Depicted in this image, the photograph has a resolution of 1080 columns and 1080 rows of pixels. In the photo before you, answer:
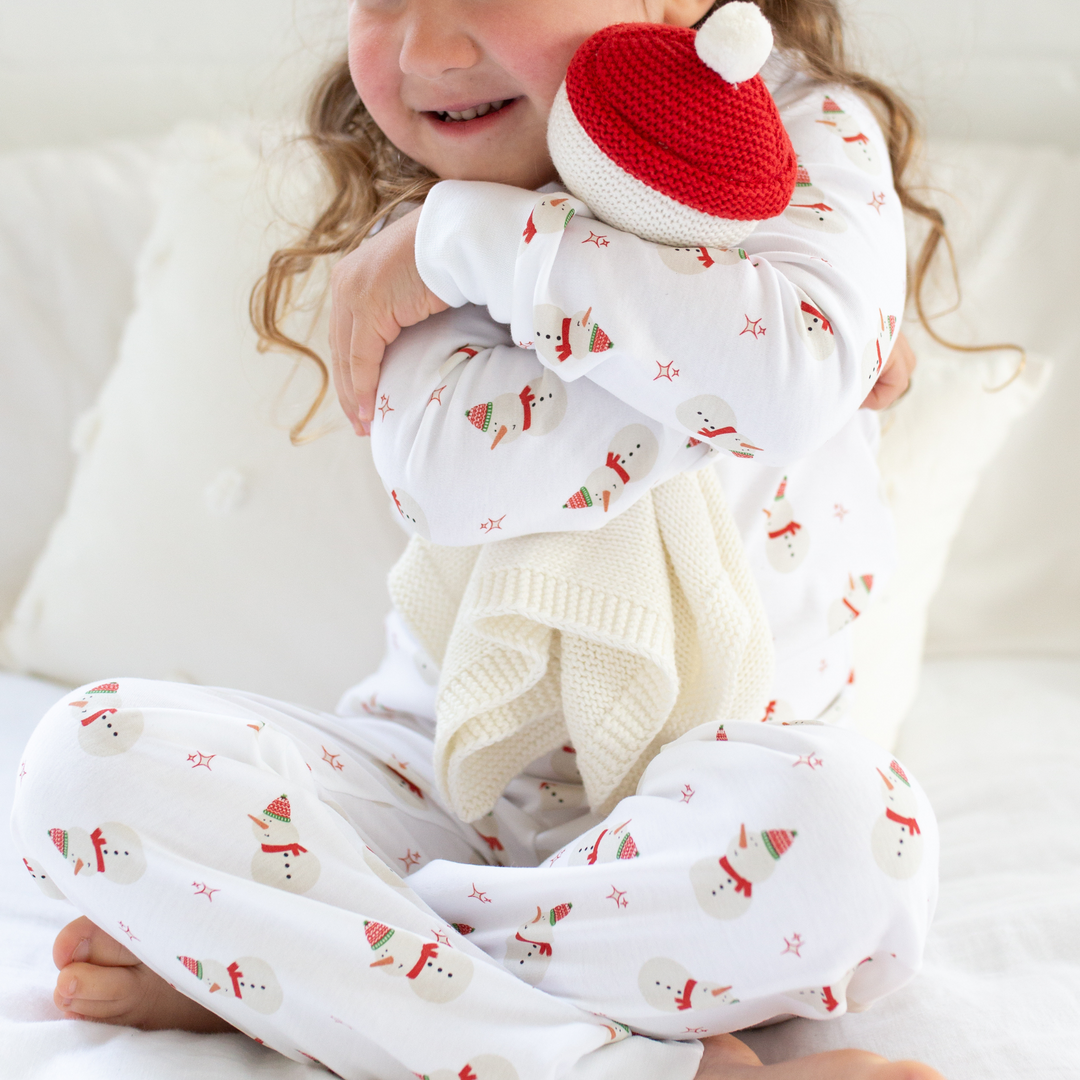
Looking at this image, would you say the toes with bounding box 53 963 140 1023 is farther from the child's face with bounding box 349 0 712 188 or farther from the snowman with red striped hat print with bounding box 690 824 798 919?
the child's face with bounding box 349 0 712 188

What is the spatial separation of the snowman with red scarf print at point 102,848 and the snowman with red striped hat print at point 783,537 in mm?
480

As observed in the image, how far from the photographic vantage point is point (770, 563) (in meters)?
0.80

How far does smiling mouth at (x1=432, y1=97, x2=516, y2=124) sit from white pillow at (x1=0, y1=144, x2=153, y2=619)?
687 mm

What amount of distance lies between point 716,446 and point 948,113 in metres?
0.85

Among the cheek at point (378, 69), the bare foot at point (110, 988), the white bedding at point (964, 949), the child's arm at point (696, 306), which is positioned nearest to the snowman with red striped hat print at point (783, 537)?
the child's arm at point (696, 306)

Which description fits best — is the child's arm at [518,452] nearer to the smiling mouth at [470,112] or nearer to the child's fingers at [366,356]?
the child's fingers at [366,356]

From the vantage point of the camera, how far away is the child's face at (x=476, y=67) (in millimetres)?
622

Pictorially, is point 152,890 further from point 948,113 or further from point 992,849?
point 948,113

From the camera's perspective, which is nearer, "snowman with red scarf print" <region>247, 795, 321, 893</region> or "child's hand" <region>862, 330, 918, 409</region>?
"snowman with red scarf print" <region>247, 795, 321, 893</region>

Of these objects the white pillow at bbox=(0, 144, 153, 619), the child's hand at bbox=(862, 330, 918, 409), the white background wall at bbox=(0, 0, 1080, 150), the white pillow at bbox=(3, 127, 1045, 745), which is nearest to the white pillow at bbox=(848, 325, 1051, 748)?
the white pillow at bbox=(3, 127, 1045, 745)

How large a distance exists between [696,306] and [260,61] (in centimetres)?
102

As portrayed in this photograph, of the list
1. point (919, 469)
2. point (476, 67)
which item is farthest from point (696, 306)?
point (919, 469)

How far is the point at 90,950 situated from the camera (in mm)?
667

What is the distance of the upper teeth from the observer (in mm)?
674
